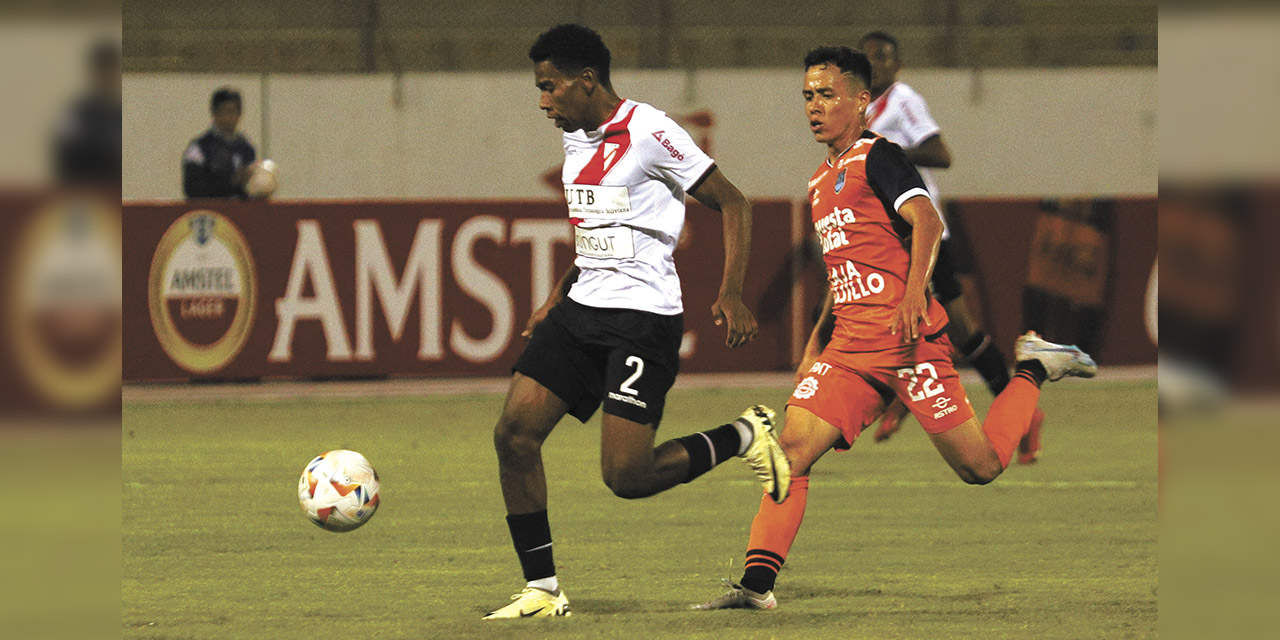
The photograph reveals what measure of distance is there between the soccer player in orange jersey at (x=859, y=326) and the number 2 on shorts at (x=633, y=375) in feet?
2.11

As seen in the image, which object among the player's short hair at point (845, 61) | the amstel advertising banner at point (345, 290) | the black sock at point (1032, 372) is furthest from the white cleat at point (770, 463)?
the amstel advertising banner at point (345, 290)

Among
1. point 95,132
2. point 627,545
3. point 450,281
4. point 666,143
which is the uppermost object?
point 666,143

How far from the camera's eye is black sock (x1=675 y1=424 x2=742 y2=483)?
5.80 metres

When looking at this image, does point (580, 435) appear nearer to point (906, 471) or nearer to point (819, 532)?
point (906, 471)

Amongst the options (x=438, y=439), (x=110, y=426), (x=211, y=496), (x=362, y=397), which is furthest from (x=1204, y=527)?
(x=362, y=397)

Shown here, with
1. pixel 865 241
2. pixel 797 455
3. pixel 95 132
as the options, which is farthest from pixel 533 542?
pixel 95 132

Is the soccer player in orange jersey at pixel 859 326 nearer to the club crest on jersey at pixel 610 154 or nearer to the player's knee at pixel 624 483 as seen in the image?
the player's knee at pixel 624 483

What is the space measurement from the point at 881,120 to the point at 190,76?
513 inches

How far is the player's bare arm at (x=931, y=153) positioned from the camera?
9.48m

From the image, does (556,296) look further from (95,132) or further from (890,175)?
(95,132)

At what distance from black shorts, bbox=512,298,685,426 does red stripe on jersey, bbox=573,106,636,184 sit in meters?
0.48

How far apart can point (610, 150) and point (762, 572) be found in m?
1.59

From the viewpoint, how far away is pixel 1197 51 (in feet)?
7.06

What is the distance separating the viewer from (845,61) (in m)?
5.93
